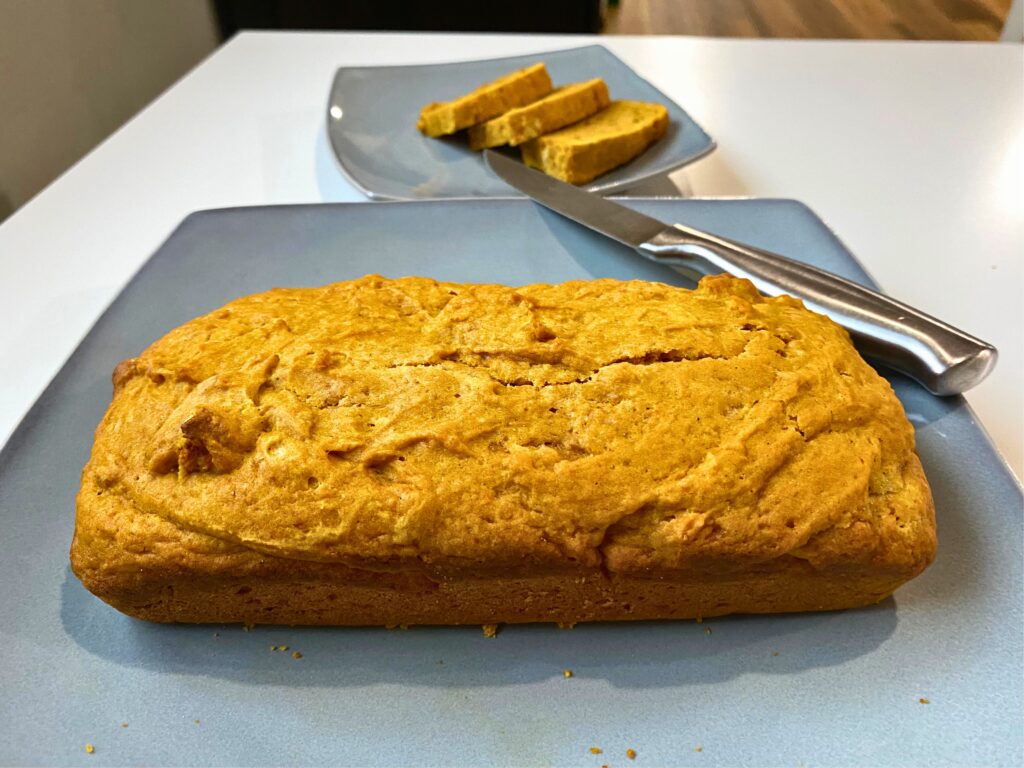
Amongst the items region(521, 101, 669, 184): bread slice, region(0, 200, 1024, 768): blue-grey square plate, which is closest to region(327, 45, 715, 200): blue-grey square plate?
region(521, 101, 669, 184): bread slice

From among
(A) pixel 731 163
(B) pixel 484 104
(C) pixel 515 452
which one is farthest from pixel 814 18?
(C) pixel 515 452

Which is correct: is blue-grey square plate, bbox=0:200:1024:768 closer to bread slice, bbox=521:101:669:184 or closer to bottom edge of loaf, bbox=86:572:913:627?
bottom edge of loaf, bbox=86:572:913:627

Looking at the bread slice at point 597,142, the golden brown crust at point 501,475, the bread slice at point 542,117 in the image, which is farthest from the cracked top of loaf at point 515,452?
the bread slice at point 542,117

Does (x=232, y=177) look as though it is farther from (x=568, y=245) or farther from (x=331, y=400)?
(x=331, y=400)

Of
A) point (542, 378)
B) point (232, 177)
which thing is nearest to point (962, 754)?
point (542, 378)

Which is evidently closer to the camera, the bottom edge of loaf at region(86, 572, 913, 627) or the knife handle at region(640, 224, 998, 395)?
the bottom edge of loaf at region(86, 572, 913, 627)

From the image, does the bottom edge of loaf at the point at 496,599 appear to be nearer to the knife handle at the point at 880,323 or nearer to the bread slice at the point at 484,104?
the knife handle at the point at 880,323

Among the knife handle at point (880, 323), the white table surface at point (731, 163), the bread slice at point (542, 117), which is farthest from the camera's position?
the bread slice at point (542, 117)
